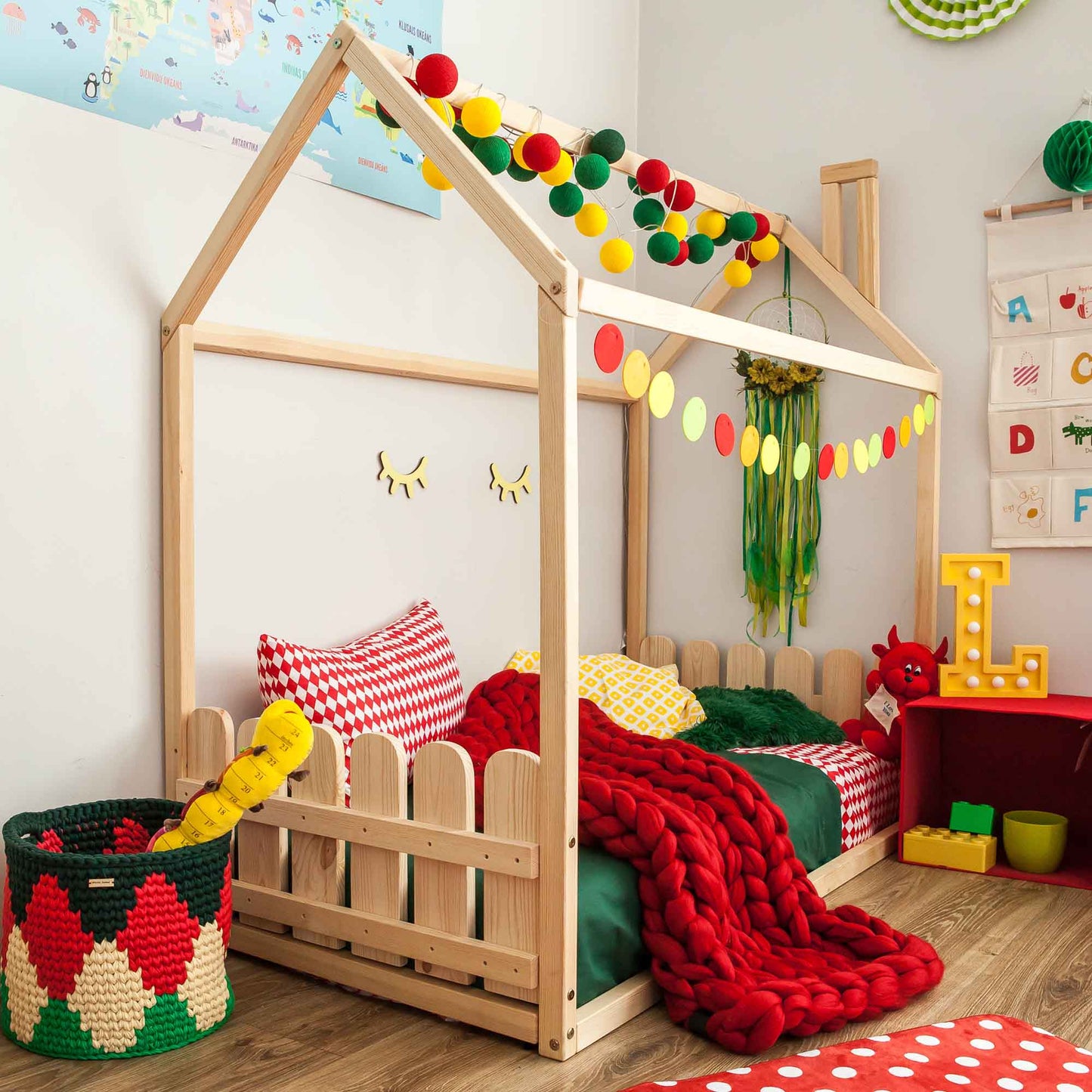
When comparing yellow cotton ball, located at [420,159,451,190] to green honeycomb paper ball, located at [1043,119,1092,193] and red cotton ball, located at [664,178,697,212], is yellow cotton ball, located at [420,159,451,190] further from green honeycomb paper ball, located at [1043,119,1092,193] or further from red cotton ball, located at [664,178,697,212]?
green honeycomb paper ball, located at [1043,119,1092,193]

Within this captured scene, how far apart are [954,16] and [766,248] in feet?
2.37

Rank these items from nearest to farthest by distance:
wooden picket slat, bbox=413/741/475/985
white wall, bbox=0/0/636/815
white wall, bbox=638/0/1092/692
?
wooden picket slat, bbox=413/741/475/985, white wall, bbox=0/0/636/815, white wall, bbox=638/0/1092/692

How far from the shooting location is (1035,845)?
2.52 metres

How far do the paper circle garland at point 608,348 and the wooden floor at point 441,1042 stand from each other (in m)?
1.00

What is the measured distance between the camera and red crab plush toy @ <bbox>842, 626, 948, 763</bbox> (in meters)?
2.75

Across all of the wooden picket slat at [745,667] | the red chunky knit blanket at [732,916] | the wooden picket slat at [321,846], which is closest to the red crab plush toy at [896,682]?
the wooden picket slat at [745,667]

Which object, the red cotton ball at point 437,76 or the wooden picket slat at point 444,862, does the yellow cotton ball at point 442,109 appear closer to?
the red cotton ball at point 437,76

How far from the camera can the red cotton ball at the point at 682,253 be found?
109 inches

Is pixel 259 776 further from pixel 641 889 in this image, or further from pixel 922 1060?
pixel 922 1060

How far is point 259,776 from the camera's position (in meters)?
1.77

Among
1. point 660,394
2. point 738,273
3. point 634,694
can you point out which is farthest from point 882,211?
point 660,394

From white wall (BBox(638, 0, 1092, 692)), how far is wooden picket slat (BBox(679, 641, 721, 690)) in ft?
0.21

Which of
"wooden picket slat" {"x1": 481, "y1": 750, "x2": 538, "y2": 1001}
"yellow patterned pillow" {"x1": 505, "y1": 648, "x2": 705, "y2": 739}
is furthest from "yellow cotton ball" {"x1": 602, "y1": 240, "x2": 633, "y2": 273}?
"wooden picket slat" {"x1": 481, "y1": 750, "x2": 538, "y2": 1001}

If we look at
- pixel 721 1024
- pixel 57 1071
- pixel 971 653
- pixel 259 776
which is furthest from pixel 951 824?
pixel 57 1071
